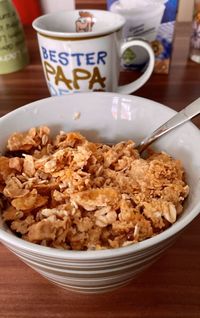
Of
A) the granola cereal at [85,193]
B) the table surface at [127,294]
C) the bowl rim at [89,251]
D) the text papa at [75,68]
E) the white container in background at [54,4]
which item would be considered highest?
the text papa at [75,68]

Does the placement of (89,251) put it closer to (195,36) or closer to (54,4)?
(195,36)

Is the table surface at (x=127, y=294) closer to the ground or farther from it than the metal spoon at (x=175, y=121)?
closer to the ground

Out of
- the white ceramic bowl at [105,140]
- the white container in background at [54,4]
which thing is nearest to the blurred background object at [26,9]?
the white container in background at [54,4]

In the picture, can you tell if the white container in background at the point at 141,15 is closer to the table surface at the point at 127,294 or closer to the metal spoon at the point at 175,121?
the metal spoon at the point at 175,121

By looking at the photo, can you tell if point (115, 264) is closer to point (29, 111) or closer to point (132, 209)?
point (132, 209)

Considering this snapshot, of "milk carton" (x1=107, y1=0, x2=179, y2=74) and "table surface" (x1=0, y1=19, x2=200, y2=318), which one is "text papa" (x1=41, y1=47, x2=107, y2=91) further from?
"table surface" (x1=0, y1=19, x2=200, y2=318)

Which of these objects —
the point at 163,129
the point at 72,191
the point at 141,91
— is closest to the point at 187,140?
the point at 163,129

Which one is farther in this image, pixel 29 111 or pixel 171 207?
pixel 29 111
